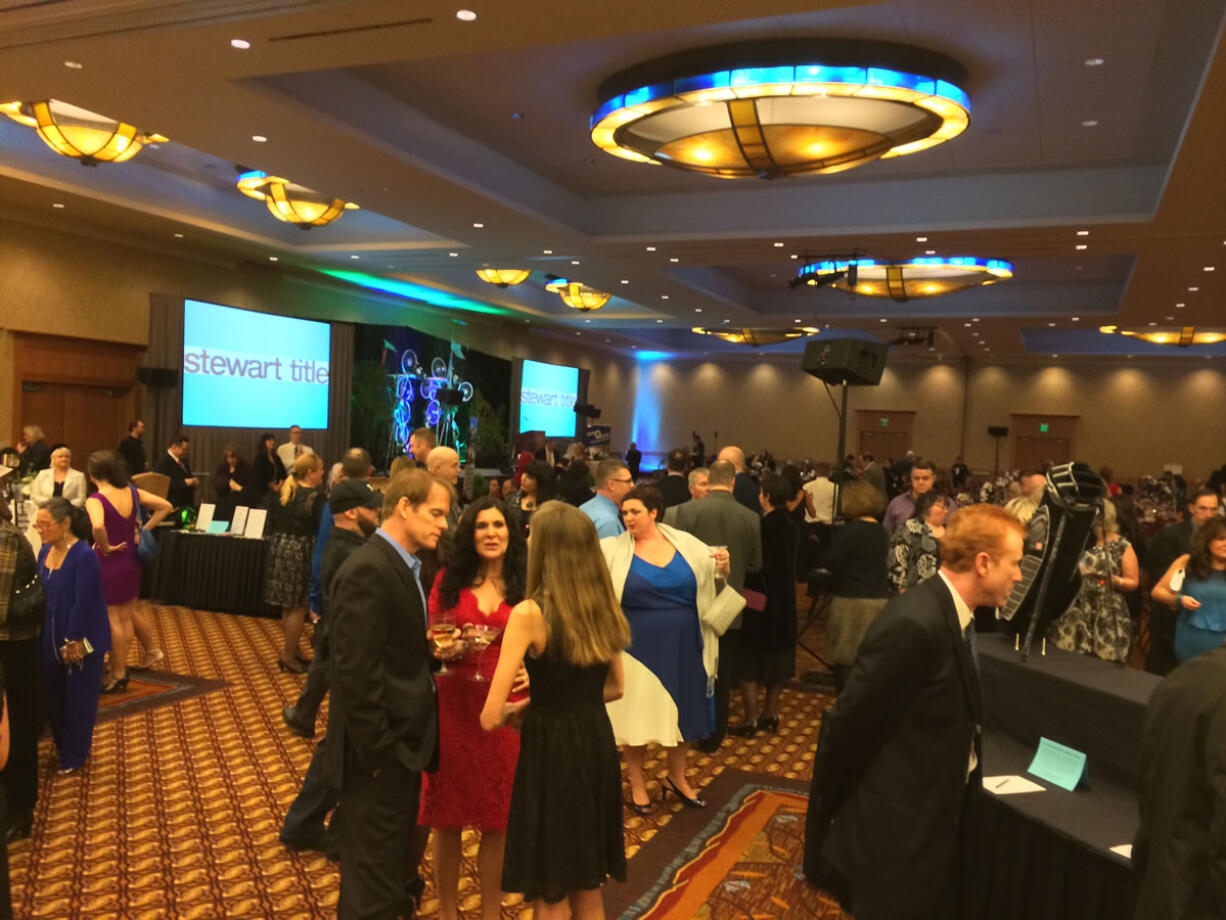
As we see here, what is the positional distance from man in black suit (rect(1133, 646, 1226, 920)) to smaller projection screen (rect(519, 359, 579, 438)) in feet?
67.2

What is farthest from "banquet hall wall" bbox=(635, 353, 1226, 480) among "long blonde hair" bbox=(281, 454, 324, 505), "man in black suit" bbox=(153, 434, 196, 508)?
"long blonde hair" bbox=(281, 454, 324, 505)

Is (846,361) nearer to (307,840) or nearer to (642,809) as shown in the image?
(642,809)

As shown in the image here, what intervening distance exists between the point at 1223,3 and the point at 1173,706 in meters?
5.48

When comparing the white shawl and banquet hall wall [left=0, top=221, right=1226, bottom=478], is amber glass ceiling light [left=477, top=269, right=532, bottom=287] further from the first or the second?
the white shawl

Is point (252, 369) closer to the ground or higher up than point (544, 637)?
higher up

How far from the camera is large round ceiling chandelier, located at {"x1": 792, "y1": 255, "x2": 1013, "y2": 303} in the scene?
39.9 feet

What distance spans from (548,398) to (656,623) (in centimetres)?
1963

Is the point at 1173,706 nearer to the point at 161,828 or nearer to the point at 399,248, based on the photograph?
the point at 161,828

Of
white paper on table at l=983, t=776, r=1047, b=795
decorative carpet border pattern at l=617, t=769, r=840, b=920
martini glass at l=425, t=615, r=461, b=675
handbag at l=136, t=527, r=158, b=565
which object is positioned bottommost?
decorative carpet border pattern at l=617, t=769, r=840, b=920

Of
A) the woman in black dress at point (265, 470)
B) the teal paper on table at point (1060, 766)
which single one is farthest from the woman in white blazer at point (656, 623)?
the woman in black dress at point (265, 470)

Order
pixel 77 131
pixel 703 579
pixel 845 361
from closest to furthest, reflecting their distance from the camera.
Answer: pixel 703 579, pixel 77 131, pixel 845 361

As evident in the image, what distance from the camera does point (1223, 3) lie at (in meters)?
5.56

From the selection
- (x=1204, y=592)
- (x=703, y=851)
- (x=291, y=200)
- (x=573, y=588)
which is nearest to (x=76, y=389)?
(x=291, y=200)

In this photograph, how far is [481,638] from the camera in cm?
295
